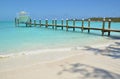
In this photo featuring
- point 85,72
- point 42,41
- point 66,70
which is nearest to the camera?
point 85,72

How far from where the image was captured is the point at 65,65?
6.50 meters

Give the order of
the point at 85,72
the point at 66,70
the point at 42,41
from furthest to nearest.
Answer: the point at 42,41, the point at 66,70, the point at 85,72

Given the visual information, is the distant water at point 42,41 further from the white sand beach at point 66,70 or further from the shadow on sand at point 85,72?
the shadow on sand at point 85,72

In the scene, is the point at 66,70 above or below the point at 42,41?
above

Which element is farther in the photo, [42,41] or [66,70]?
[42,41]

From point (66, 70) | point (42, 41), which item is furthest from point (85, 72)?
point (42, 41)

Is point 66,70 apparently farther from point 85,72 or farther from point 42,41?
point 42,41

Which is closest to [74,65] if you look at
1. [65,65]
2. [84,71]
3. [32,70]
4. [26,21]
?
[65,65]

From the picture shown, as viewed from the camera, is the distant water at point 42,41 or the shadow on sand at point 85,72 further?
the distant water at point 42,41

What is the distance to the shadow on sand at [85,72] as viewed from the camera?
17.0 ft

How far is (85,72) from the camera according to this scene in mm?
5555

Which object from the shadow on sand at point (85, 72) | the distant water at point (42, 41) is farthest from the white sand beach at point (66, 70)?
the distant water at point (42, 41)

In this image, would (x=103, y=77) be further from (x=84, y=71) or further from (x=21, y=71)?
(x=21, y=71)

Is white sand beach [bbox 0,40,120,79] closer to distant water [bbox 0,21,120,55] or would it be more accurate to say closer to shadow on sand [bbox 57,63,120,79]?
shadow on sand [bbox 57,63,120,79]
